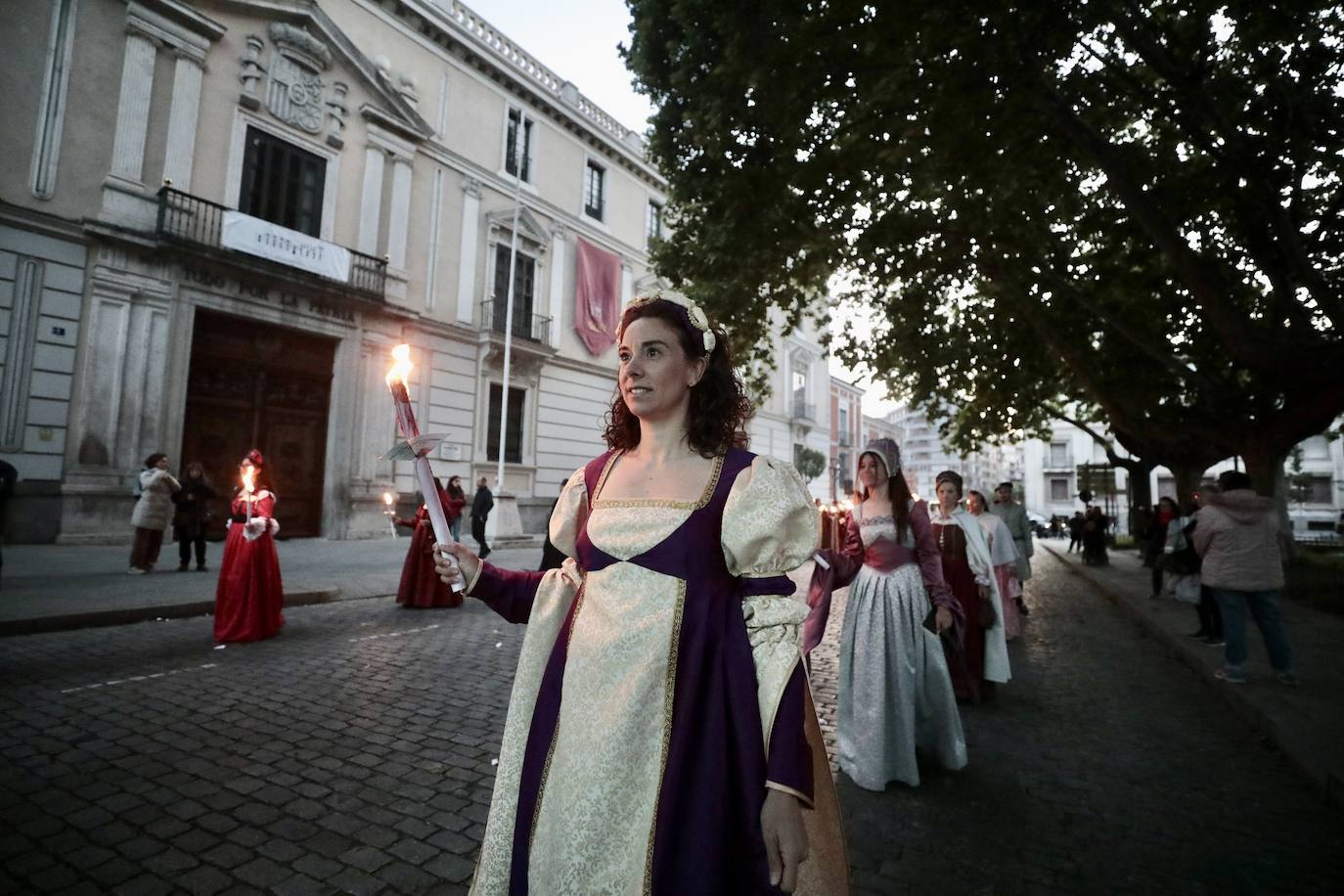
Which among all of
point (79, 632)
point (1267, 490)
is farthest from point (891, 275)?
point (79, 632)

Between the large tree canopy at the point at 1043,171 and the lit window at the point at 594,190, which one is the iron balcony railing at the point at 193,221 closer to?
the large tree canopy at the point at 1043,171

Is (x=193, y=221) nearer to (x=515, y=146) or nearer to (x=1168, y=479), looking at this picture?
(x=515, y=146)

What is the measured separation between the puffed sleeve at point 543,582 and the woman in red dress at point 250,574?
5.75 metres

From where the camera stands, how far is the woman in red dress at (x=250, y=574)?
6.22 metres

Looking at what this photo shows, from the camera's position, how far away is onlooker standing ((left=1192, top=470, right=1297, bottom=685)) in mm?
5664

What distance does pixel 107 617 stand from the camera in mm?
6547

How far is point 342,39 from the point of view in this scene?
601 inches

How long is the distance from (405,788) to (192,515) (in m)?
9.03

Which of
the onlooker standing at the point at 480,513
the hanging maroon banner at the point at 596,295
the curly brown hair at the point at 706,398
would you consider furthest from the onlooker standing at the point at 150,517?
the hanging maroon banner at the point at 596,295

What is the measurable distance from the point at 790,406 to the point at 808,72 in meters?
29.3

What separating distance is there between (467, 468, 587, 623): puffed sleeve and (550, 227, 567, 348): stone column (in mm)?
19574

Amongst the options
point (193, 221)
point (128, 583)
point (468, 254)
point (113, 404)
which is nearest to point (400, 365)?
point (128, 583)

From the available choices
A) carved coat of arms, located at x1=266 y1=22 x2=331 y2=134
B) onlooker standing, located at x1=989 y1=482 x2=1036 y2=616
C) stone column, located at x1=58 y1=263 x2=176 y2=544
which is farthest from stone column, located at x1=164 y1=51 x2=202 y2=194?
onlooker standing, located at x1=989 y1=482 x2=1036 y2=616

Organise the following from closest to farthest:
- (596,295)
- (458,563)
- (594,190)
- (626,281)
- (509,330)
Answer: (458,563) < (509,330) < (596,295) < (594,190) < (626,281)
